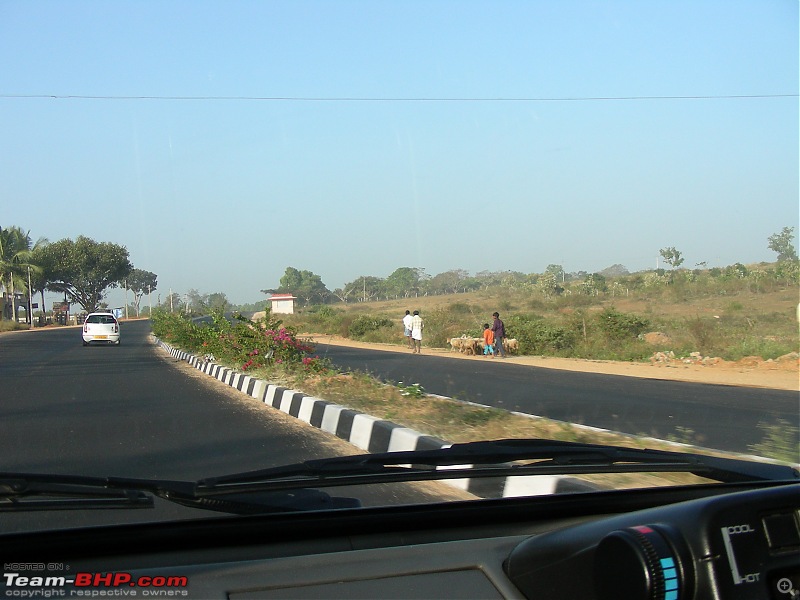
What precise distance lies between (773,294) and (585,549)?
4260 cm

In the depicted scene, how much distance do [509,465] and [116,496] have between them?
1.45 metres

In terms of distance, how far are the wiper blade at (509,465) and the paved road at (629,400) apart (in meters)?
4.12

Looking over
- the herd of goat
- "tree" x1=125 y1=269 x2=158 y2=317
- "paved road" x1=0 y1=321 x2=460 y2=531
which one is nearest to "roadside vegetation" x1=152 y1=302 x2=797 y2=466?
"paved road" x1=0 y1=321 x2=460 y2=531

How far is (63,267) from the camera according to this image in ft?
241

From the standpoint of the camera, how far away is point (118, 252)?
75938 mm

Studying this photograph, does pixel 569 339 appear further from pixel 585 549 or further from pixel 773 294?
pixel 585 549

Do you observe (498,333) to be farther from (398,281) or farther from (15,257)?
(15,257)

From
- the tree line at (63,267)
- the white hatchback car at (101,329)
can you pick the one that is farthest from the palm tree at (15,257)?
the white hatchback car at (101,329)

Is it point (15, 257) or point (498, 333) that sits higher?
point (15, 257)

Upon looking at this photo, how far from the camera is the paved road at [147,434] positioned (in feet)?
17.9

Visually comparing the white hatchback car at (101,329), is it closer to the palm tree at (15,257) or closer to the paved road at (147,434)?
the paved road at (147,434)

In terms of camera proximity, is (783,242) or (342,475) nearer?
(342,475)

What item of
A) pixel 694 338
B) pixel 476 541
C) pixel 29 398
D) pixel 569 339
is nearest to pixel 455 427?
pixel 476 541

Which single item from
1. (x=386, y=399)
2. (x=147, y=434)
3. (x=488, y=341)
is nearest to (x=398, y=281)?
(x=488, y=341)
